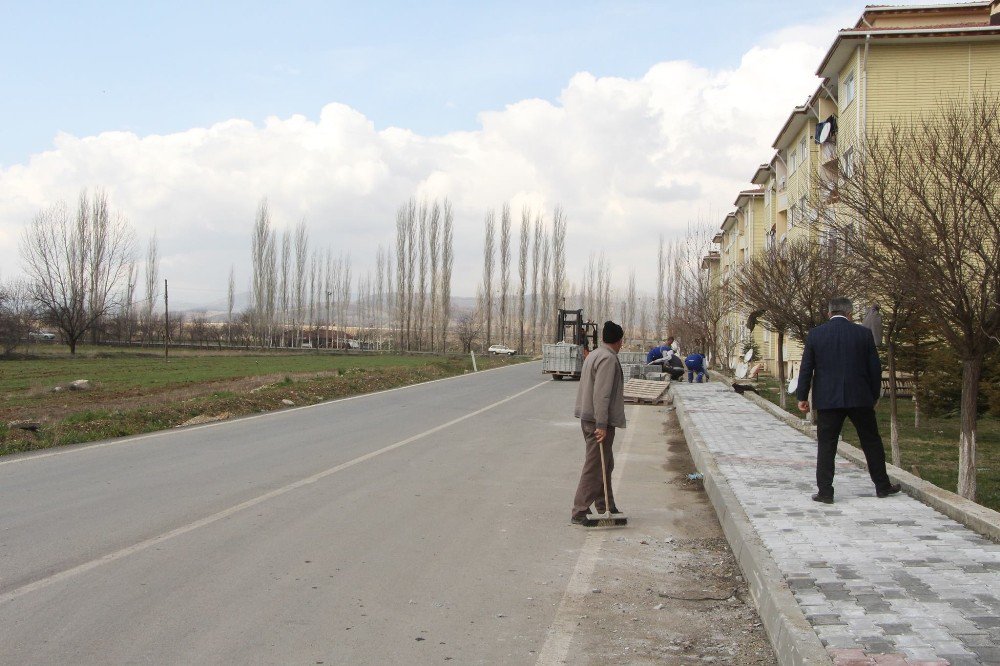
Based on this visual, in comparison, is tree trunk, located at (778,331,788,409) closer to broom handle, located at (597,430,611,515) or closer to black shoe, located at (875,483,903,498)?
black shoe, located at (875,483,903,498)

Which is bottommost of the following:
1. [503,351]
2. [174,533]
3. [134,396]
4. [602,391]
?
[503,351]

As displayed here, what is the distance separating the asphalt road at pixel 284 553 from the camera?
15.6 feet

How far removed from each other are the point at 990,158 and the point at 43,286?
253 feet

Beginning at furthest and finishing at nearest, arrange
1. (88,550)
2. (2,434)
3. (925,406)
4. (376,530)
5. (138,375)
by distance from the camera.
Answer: (138,375) → (925,406) → (2,434) → (376,530) → (88,550)

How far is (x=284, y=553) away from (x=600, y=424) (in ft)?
9.78

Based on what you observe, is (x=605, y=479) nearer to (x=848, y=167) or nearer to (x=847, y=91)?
(x=848, y=167)

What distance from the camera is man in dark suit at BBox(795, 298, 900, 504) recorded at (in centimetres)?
804

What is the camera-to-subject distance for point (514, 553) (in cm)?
685

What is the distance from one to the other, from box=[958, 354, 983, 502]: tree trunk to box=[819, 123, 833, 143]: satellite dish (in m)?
→ 22.8

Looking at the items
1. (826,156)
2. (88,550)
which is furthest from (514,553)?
(826,156)

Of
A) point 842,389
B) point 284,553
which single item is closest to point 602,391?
point 842,389

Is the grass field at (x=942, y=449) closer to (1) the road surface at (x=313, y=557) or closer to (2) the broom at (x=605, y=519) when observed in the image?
(1) the road surface at (x=313, y=557)

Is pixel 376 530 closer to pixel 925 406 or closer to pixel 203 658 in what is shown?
pixel 203 658

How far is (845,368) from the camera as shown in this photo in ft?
26.5
